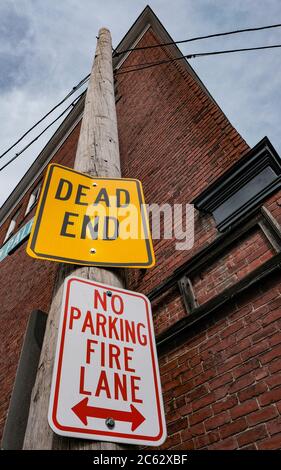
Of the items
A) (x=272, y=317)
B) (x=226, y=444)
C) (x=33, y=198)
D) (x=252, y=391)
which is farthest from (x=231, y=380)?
(x=33, y=198)

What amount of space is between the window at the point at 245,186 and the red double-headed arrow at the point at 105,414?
229 centimetres

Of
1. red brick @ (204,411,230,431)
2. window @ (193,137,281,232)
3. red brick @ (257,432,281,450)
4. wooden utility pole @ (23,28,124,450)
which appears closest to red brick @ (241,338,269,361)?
red brick @ (204,411,230,431)

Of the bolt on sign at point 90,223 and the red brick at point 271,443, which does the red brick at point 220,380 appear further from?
the bolt on sign at point 90,223

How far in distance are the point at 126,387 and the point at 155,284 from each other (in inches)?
104

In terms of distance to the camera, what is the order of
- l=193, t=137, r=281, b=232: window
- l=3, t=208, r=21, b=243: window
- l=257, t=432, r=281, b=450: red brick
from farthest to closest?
l=3, t=208, r=21, b=243: window → l=193, t=137, r=281, b=232: window → l=257, t=432, r=281, b=450: red brick

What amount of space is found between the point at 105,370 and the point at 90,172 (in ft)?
4.10

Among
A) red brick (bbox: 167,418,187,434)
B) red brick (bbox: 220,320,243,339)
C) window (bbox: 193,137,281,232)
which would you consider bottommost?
red brick (bbox: 167,418,187,434)

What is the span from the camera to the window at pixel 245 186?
10.2 feet

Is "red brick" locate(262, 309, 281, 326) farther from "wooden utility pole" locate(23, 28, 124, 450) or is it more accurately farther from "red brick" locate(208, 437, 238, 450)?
"wooden utility pole" locate(23, 28, 124, 450)

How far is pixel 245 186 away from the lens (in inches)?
131

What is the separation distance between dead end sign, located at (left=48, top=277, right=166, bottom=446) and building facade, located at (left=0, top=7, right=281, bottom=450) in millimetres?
1285

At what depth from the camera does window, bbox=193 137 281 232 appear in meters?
3.10

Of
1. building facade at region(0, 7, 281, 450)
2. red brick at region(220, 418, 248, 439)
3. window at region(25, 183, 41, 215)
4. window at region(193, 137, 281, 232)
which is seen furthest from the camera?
window at region(25, 183, 41, 215)

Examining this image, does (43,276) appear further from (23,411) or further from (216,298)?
(23,411)
